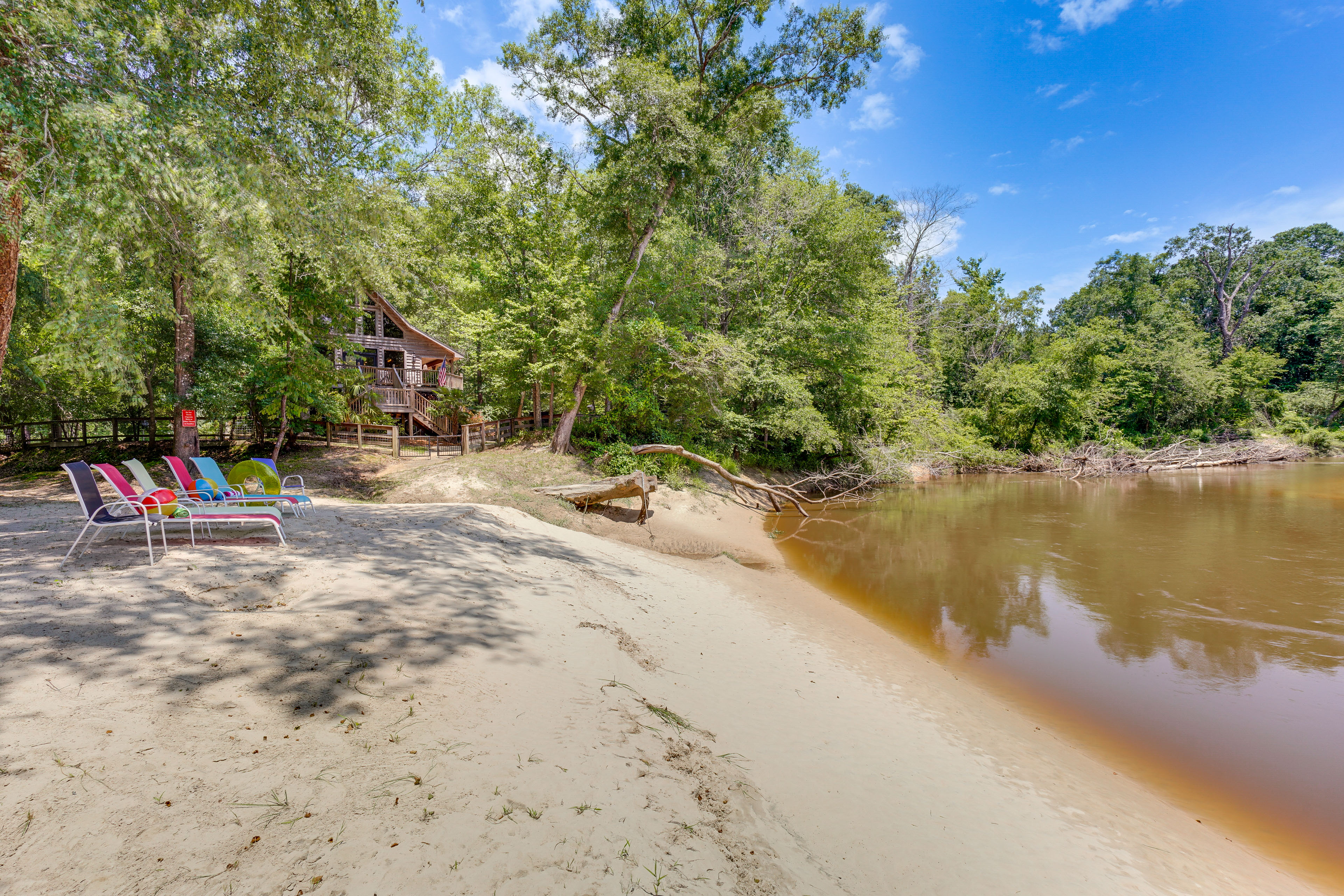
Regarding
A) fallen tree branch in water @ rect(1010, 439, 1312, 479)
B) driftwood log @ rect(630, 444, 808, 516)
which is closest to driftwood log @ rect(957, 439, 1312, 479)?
fallen tree branch in water @ rect(1010, 439, 1312, 479)

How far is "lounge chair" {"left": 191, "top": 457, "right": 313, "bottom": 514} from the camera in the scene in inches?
287

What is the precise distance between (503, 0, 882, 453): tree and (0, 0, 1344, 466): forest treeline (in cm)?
9

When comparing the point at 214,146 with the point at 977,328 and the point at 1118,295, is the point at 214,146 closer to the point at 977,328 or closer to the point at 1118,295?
the point at 977,328

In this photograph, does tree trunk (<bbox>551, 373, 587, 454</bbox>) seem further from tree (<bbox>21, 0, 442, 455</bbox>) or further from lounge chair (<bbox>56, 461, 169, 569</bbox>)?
lounge chair (<bbox>56, 461, 169, 569</bbox>)

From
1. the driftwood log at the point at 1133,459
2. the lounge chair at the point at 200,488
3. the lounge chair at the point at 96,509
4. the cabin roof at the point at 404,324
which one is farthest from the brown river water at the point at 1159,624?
the cabin roof at the point at 404,324

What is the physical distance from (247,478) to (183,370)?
5979mm

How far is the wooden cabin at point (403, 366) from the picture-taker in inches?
901

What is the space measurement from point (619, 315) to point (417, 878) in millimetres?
15972

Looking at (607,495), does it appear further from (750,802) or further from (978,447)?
(978,447)

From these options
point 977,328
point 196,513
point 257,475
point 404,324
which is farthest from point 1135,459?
point 404,324

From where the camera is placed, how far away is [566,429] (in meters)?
17.1

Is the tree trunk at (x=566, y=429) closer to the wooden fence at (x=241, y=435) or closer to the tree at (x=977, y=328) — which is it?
the wooden fence at (x=241, y=435)

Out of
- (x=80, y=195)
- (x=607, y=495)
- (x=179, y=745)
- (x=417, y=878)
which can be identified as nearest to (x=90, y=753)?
(x=179, y=745)

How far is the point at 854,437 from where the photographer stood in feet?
69.1
